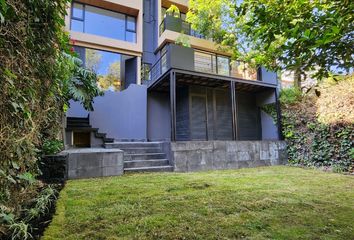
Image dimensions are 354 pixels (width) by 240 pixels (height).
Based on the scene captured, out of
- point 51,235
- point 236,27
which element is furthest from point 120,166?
point 236,27

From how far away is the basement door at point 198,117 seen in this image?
401 inches

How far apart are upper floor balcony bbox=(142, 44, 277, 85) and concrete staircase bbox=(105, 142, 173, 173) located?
3025 millimetres

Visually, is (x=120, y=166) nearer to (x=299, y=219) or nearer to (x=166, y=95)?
(x=299, y=219)

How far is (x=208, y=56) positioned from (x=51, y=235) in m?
9.59

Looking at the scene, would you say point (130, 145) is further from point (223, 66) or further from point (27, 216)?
point (223, 66)

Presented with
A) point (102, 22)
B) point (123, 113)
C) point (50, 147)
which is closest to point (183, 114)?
point (123, 113)

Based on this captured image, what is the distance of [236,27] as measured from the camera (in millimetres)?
12008

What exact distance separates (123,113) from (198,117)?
322 cm

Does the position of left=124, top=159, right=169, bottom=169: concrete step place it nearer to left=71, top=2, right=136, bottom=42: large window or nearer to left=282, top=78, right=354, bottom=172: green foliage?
left=282, top=78, right=354, bottom=172: green foliage

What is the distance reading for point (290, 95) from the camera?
10.3 meters

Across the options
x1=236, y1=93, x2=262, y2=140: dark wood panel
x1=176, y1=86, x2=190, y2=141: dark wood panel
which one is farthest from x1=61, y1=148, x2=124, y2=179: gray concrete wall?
x1=236, y1=93, x2=262, y2=140: dark wood panel

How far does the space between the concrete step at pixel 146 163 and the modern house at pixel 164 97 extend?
1.1 inches

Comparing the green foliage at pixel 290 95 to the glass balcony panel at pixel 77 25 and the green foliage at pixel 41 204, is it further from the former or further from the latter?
the glass balcony panel at pixel 77 25

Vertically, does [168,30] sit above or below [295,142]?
above
